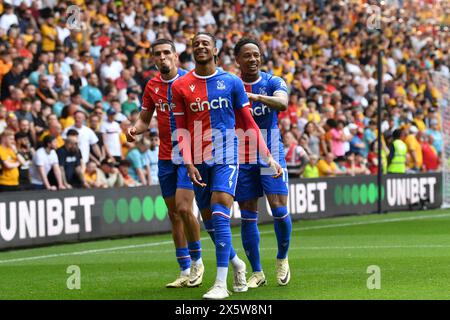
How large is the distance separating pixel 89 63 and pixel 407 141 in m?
9.11

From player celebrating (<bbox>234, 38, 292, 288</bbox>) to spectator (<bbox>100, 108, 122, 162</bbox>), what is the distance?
8.98 meters

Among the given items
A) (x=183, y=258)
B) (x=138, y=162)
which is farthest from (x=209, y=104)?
(x=138, y=162)

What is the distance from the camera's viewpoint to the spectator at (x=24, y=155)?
1816cm

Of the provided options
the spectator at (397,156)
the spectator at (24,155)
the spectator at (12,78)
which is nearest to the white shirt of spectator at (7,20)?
the spectator at (12,78)

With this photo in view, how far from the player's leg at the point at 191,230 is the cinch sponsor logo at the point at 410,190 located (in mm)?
14634

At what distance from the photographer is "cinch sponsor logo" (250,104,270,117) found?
37.3ft

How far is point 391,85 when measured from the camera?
104 feet

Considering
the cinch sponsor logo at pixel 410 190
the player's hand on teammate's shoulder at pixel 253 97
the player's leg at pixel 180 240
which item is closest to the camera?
the player's hand on teammate's shoulder at pixel 253 97

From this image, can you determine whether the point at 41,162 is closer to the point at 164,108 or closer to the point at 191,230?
the point at 164,108

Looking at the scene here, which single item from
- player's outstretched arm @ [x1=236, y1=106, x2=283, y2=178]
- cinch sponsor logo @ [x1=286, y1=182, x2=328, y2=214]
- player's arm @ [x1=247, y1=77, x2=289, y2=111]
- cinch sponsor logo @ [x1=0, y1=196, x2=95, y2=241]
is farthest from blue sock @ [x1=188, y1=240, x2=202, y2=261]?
cinch sponsor logo @ [x1=286, y1=182, x2=328, y2=214]

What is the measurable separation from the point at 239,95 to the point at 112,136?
10189 mm

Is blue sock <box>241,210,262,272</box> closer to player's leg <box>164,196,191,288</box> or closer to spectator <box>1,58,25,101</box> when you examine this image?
player's leg <box>164,196,191,288</box>

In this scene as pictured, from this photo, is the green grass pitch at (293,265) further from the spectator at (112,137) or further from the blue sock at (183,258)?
the spectator at (112,137)
